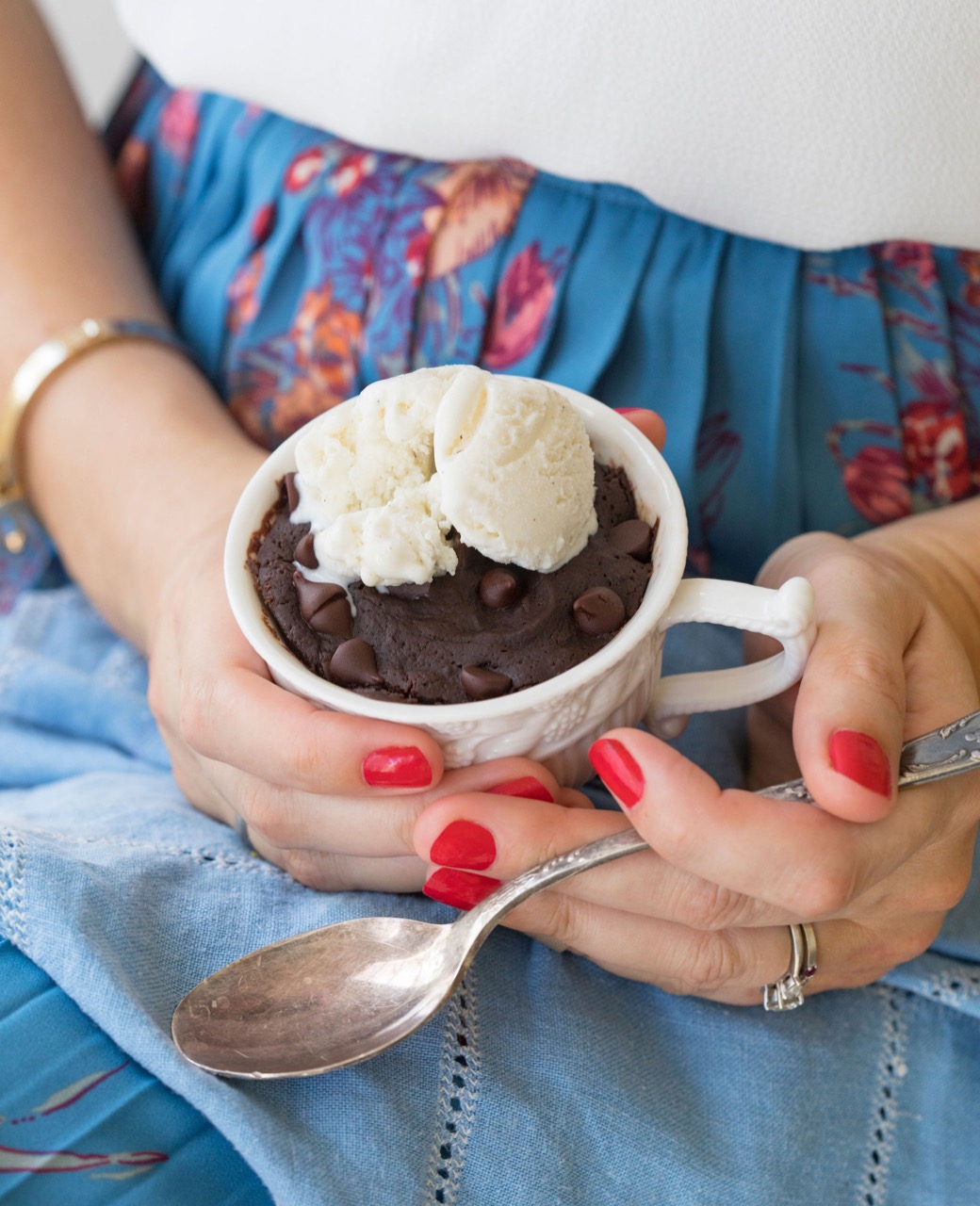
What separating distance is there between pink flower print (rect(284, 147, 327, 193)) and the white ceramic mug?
569mm

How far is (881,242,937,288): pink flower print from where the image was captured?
3.92 feet

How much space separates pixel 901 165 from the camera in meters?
1.06

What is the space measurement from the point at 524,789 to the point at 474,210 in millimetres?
748

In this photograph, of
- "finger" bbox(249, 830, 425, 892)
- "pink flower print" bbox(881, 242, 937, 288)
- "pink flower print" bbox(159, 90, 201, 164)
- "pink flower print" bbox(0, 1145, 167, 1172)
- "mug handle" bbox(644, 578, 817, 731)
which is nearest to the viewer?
"pink flower print" bbox(0, 1145, 167, 1172)

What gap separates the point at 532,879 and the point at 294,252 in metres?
0.93

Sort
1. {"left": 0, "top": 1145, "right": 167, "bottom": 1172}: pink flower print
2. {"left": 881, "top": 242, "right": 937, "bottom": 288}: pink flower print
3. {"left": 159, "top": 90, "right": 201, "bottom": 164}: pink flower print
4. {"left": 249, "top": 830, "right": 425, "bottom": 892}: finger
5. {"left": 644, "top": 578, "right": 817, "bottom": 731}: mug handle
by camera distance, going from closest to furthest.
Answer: {"left": 0, "top": 1145, "right": 167, "bottom": 1172}: pink flower print < {"left": 644, "top": 578, "right": 817, "bottom": 731}: mug handle < {"left": 249, "top": 830, "right": 425, "bottom": 892}: finger < {"left": 881, "top": 242, "right": 937, "bottom": 288}: pink flower print < {"left": 159, "top": 90, "right": 201, "bottom": 164}: pink flower print

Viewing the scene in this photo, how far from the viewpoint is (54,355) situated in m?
1.35

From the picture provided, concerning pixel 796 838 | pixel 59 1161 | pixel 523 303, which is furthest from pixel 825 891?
pixel 523 303

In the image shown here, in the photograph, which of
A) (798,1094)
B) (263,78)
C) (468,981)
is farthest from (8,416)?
(798,1094)

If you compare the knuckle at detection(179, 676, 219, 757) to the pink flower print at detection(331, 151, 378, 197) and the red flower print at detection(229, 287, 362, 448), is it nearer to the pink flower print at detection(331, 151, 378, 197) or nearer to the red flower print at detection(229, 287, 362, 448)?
the red flower print at detection(229, 287, 362, 448)

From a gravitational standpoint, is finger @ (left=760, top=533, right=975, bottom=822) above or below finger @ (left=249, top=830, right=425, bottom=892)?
above

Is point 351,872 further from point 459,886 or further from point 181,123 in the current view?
point 181,123

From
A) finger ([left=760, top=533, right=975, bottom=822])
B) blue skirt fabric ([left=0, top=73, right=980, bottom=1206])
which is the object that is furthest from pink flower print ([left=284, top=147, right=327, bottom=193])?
finger ([left=760, top=533, right=975, bottom=822])

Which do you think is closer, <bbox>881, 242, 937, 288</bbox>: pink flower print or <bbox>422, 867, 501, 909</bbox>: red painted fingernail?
<bbox>422, 867, 501, 909</bbox>: red painted fingernail
